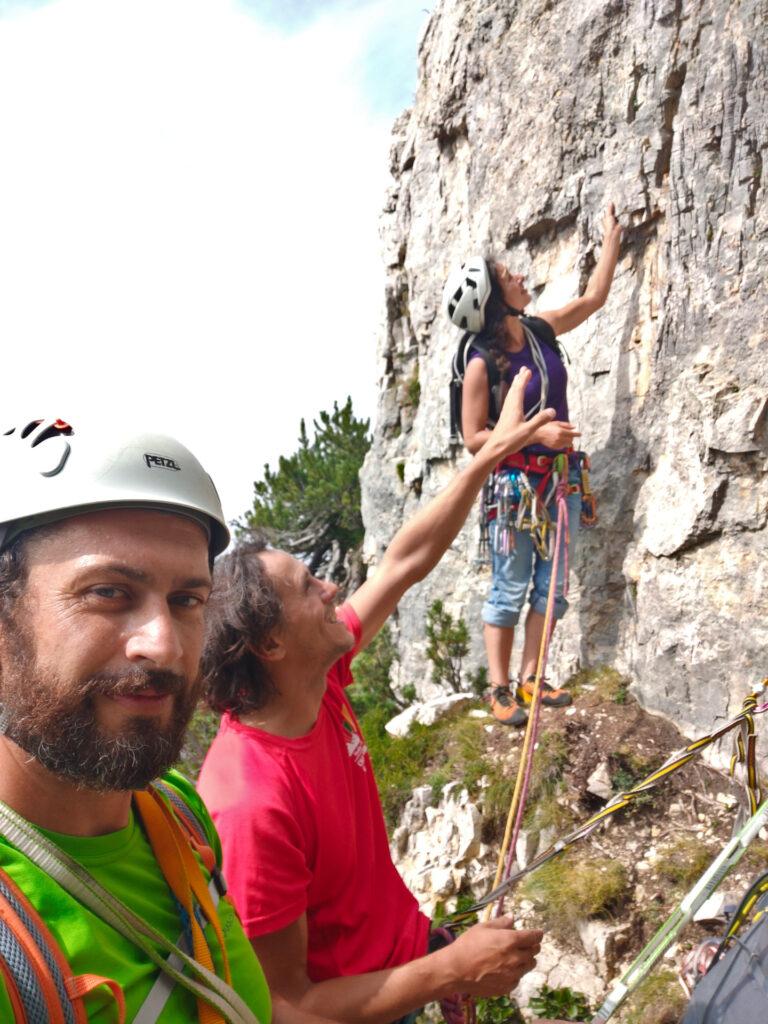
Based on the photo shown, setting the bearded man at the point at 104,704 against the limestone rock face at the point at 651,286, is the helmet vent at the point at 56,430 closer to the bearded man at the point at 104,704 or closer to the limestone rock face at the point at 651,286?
the bearded man at the point at 104,704

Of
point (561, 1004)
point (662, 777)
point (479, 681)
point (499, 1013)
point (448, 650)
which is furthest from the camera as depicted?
point (448, 650)

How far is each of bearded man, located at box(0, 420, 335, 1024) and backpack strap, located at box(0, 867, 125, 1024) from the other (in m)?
0.04

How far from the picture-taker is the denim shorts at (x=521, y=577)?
221 inches

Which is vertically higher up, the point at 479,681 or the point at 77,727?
the point at 479,681

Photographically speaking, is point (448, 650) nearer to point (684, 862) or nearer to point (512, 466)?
point (512, 466)

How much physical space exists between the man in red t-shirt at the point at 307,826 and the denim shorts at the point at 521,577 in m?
2.86

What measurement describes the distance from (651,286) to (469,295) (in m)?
1.51

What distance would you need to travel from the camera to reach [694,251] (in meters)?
5.54

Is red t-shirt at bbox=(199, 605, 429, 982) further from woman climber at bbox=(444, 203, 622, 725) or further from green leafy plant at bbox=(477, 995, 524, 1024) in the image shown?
woman climber at bbox=(444, 203, 622, 725)

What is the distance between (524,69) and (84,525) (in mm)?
7532

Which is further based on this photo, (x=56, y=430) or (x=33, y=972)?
(x=56, y=430)

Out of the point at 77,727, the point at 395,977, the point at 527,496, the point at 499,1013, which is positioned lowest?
the point at 499,1013

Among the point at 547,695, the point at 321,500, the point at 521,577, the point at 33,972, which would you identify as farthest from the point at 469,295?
the point at 321,500

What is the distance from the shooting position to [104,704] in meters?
1.42
